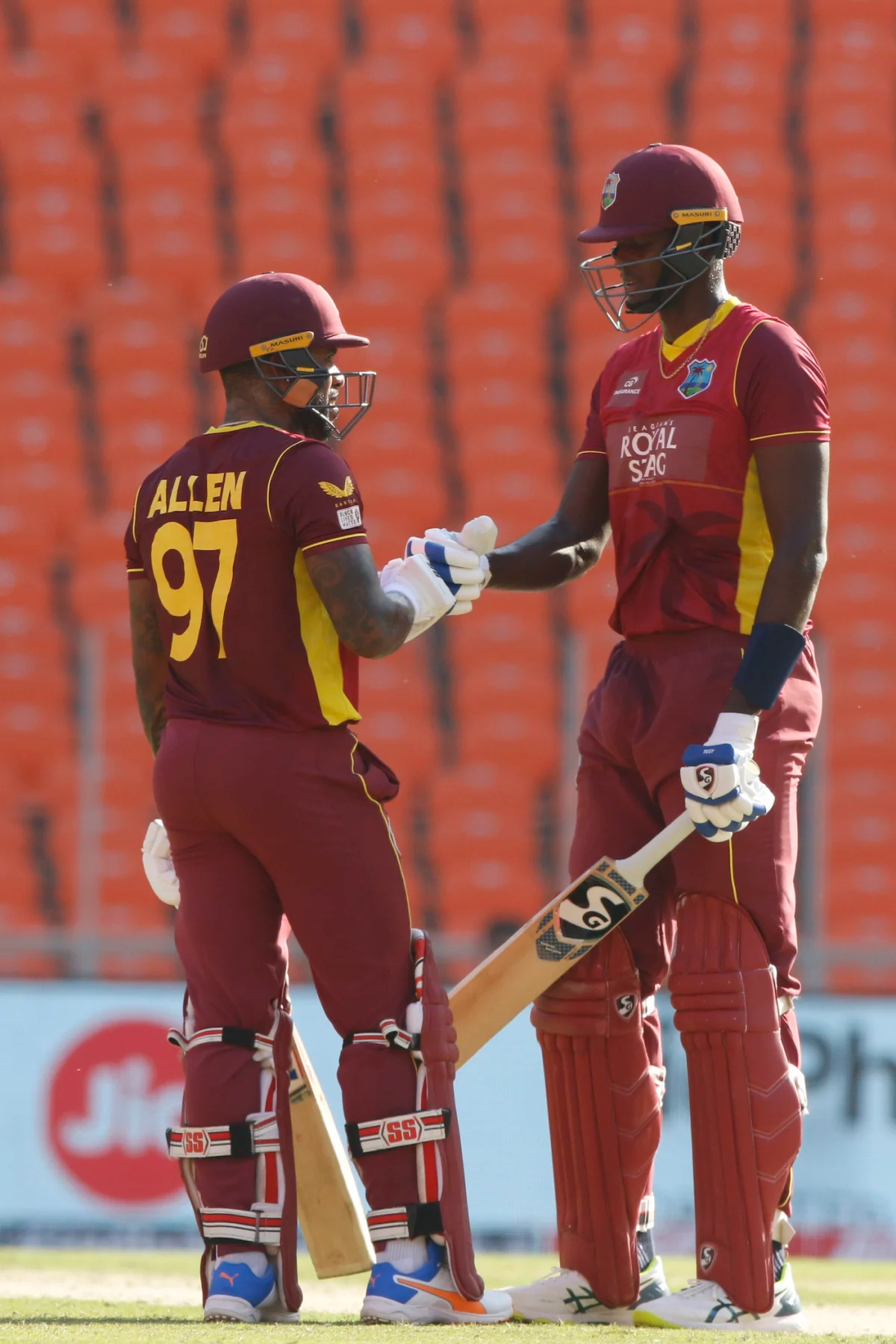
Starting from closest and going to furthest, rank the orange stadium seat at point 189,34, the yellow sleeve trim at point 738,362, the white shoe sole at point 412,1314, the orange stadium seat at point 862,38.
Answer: the white shoe sole at point 412,1314
the yellow sleeve trim at point 738,362
the orange stadium seat at point 862,38
the orange stadium seat at point 189,34

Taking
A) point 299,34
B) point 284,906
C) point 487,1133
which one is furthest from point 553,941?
point 299,34

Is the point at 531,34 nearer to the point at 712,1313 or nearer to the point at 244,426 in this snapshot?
the point at 244,426

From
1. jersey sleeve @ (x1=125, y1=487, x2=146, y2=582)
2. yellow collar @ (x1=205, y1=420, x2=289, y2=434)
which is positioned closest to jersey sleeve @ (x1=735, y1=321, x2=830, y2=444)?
yellow collar @ (x1=205, y1=420, x2=289, y2=434)

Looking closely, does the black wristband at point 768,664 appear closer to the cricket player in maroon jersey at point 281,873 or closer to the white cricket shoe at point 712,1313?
the cricket player in maroon jersey at point 281,873

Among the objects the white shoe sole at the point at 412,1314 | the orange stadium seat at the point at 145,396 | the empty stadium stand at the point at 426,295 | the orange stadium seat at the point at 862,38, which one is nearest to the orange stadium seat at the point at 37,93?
the empty stadium stand at the point at 426,295

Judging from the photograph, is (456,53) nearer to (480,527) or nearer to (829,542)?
(829,542)

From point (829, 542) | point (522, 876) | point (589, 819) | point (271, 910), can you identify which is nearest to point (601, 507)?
point (589, 819)

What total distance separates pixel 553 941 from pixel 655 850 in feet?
0.76

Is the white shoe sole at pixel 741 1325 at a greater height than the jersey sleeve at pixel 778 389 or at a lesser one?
lesser

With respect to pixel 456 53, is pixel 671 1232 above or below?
below

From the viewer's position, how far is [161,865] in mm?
3057

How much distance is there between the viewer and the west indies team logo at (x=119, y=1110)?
15.7ft

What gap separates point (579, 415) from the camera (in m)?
7.08

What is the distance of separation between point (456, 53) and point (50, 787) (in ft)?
11.4
